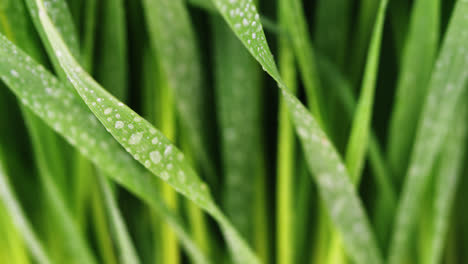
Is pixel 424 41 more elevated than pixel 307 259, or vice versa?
pixel 424 41

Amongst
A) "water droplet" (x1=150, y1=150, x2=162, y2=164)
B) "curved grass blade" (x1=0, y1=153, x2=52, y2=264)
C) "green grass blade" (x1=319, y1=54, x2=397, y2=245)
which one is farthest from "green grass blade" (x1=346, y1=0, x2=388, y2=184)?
"curved grass blade" (x1=0, y1=153, x2=52, y2=264)

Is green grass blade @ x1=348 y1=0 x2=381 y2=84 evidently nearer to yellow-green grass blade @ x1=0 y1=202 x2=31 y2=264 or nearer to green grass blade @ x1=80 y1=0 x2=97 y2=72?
green grass blade @ x1=80 y1=0 x2=97 y2=72

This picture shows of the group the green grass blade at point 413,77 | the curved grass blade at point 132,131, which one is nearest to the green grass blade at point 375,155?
the green grass blade at point 413,77

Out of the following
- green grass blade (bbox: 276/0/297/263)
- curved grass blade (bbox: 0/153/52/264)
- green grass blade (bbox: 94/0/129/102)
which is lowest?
green grass blade (bbox: 276/0/297/263)

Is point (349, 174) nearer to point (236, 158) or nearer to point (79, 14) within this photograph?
point (236, 158)

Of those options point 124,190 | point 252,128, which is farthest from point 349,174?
point 124,190

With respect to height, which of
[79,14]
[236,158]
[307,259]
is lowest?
[307,259]
